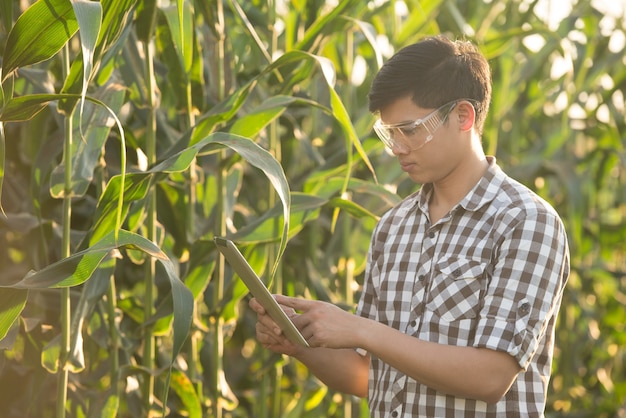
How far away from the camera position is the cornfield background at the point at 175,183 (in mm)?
1401

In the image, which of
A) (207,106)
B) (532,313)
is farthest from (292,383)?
(532,313)

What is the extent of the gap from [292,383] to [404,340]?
5.43 feet

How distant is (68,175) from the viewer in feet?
4.99

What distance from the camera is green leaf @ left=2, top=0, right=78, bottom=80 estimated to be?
1.24 m

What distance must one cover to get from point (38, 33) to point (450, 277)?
0.71 metres

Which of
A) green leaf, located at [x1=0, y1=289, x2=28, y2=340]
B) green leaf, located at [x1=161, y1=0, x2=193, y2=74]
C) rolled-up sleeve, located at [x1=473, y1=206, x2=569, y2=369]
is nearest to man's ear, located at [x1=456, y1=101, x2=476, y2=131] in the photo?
rolled-up sleeve, located at [x1=473, y1=206, x2=569, y2=369]

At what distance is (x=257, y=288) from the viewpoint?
1.33 m

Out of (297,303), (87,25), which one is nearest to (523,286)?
(297,303)

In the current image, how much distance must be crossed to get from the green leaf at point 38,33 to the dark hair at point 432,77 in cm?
50

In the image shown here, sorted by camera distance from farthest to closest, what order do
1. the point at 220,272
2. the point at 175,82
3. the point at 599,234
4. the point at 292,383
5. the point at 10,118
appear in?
the point at 599,234
the point at 292,383
the point at 220,272
the point at 175,82
the point at 10,118

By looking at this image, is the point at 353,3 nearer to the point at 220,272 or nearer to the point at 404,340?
the point at 220,272

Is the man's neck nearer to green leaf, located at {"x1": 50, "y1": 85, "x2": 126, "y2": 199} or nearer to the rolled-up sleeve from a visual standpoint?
the rolled-up sleeve

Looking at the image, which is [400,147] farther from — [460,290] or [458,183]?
[460,290]

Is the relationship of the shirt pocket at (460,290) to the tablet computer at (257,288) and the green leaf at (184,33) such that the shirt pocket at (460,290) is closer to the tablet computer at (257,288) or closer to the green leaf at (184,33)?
the tablet computer at (257,288)
